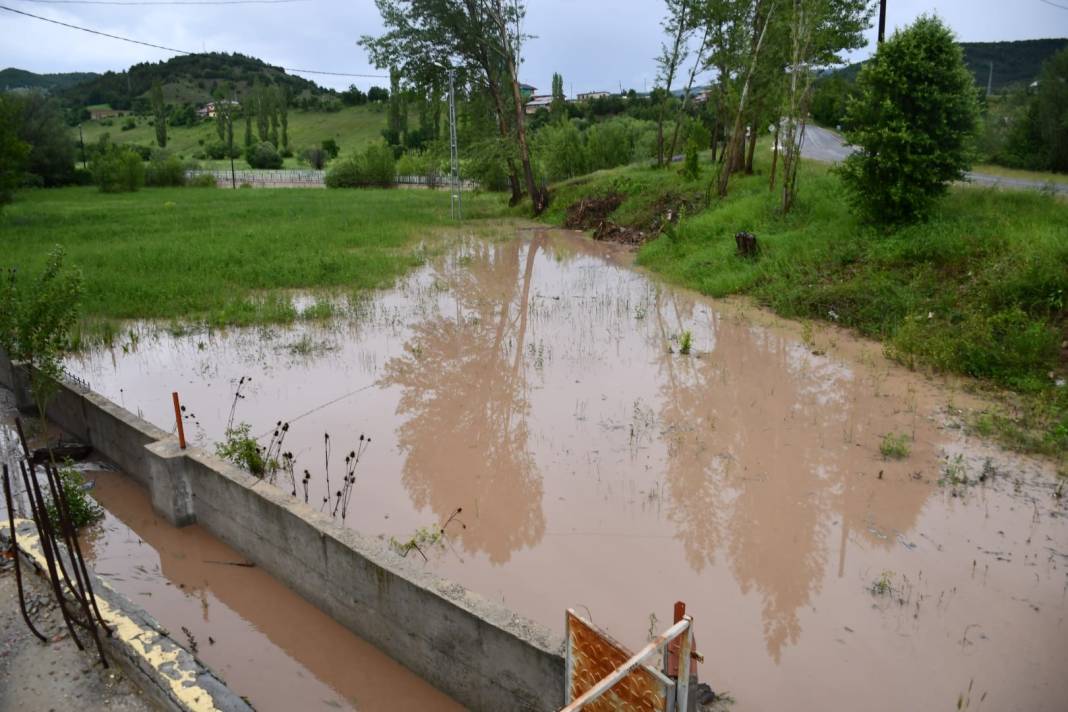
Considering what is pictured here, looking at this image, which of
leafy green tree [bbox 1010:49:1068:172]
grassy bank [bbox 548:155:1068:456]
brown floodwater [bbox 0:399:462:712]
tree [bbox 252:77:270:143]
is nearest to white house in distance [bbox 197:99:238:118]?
tree [bbox 252:77:270:143]

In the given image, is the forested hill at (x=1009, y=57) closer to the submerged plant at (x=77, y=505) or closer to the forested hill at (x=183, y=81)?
the forested hill at (x=183, y=81)

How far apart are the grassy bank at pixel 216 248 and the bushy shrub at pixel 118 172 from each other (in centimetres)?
796

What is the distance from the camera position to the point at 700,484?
23.3ft

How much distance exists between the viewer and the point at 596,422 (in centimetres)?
858

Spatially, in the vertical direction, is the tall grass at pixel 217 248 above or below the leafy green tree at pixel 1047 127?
below

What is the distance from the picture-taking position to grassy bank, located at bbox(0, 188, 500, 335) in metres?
13.8

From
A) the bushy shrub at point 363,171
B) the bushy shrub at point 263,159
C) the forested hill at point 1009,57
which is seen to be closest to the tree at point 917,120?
the bushy shrub at point 363,171

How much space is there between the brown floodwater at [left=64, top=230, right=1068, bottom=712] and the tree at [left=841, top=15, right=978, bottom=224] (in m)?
3.58

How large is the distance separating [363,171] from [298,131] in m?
45.3

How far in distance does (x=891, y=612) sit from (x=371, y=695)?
358 cm

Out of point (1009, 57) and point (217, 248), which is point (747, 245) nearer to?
point (217, 248)

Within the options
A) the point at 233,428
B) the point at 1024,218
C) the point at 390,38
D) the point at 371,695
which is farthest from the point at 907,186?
the point at 390,38

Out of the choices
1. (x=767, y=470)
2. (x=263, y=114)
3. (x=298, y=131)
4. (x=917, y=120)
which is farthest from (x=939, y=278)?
(x=298, y=131)

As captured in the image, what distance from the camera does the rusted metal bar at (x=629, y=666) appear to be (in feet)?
8.35
